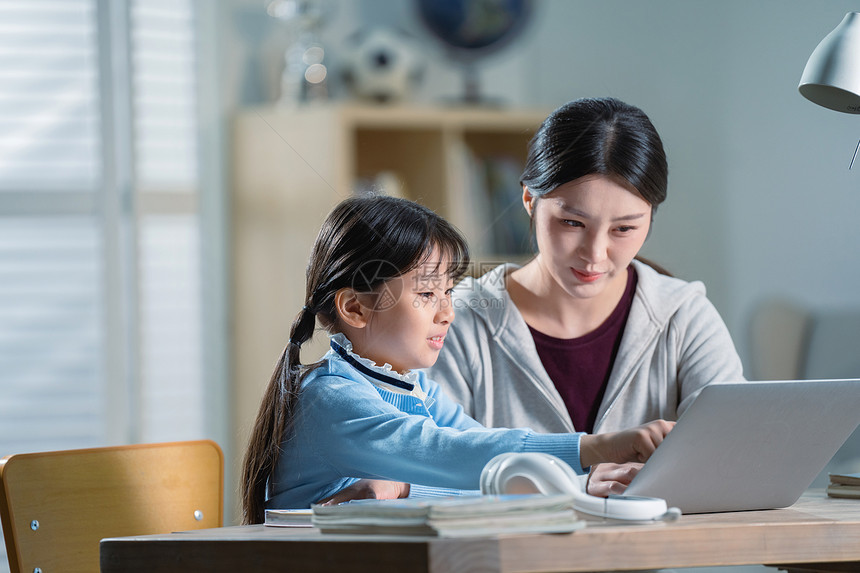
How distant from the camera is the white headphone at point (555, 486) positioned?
81 cm

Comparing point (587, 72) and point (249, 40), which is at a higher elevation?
point (249, 40)

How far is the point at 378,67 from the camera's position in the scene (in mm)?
2508

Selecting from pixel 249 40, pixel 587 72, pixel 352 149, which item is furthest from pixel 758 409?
pixel 249 40

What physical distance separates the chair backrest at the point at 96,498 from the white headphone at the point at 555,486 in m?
0.53

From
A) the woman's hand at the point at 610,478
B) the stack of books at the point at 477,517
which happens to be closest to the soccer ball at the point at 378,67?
the woman's hand at the point at 610,478

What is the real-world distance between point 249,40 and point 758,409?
80.2 inches

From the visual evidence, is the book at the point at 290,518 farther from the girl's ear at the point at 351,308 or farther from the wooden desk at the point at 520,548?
the girl's ear at the point at 351,308

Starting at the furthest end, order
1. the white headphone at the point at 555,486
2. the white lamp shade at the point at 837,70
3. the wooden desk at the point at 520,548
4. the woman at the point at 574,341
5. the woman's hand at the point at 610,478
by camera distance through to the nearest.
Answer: the woman at the point at 574,341, the white lamp shade at the point at 837,70, the woman's hand at the point at 610,478, the white headphone at the point at 555,486, the wooden desk at the point at 520,548

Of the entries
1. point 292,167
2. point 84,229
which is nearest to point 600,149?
point 292,167

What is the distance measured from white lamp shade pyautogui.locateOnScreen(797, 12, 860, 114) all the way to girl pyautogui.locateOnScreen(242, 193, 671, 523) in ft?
1.63

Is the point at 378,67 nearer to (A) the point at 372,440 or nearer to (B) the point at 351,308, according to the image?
(B) the point at 351,308

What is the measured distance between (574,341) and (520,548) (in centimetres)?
68

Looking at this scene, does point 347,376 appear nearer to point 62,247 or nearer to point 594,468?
point 594,468

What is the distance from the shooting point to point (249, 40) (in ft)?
8.55
